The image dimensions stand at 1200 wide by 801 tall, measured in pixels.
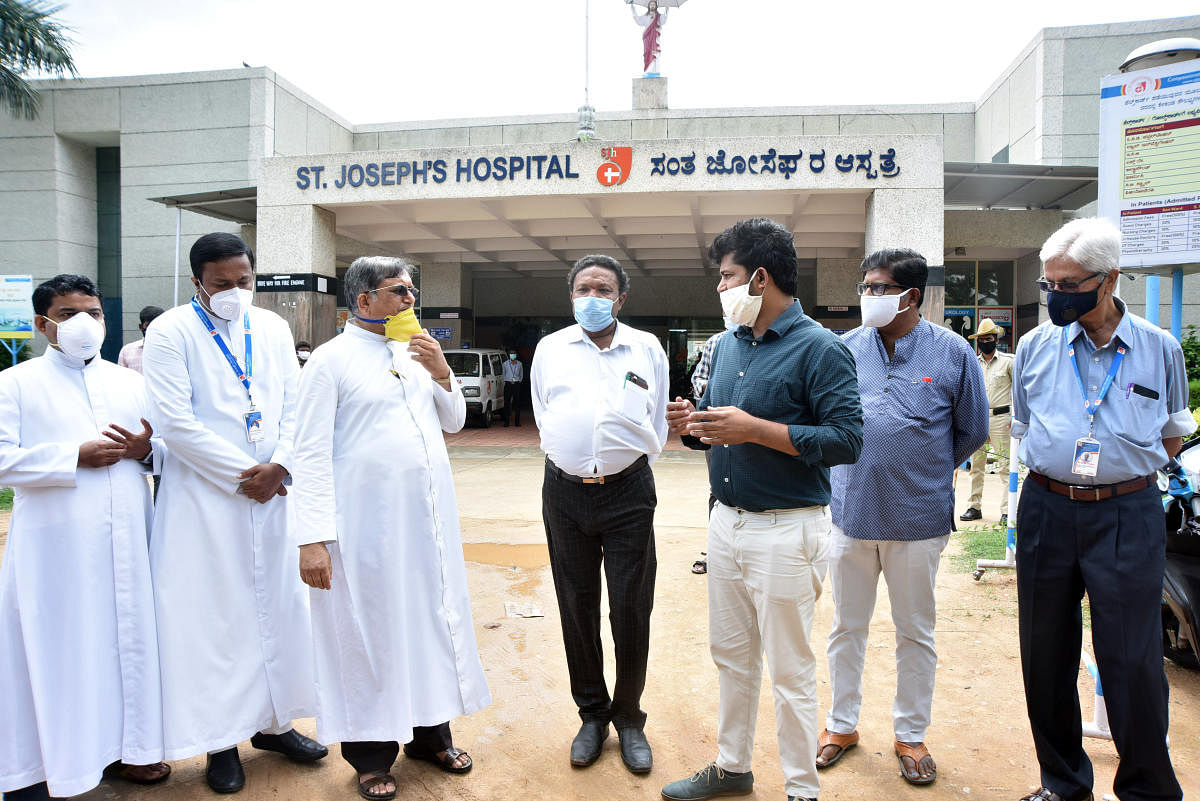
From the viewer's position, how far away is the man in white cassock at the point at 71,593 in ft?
9.15

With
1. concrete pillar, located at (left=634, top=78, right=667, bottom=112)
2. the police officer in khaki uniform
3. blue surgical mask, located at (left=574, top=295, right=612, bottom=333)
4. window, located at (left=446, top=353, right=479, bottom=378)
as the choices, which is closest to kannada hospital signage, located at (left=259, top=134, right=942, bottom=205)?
the police officer in khaki uniform

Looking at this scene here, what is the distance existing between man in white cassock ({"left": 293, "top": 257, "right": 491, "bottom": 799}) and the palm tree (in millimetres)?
19457

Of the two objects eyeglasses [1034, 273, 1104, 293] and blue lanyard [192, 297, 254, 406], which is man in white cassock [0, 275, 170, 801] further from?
eyeglasses [1034, 273, 1104, 293]

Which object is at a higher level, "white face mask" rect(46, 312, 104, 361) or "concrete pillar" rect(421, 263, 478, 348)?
"concrete pillar" rect(421, 263, 478, 348)

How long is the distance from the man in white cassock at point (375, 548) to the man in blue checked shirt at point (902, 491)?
5.17 ft

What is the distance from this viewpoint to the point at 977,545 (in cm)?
664

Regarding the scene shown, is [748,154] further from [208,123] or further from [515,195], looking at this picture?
[208,123]

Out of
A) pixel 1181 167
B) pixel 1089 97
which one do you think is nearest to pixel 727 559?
pixel 1181 167

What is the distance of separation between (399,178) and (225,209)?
5.12 m

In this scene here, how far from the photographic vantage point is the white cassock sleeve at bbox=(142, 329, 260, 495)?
295 centimetres

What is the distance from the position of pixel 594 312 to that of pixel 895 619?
177 centimetres

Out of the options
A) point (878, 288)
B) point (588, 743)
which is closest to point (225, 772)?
point (588, 743)

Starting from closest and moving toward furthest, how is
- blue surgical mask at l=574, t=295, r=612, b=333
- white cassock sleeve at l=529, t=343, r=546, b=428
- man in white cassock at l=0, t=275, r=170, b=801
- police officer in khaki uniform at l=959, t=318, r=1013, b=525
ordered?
1. man in white cassock at l=0, t=275, r=170, b=801
2. blue surgical mask at l=574, t=295, r=612, b=333
3. white cassock sleeve at l=529, t=343, r=546, b=428
4. police officer in khaki uniform at l=959, t=318, r=1013, b=525

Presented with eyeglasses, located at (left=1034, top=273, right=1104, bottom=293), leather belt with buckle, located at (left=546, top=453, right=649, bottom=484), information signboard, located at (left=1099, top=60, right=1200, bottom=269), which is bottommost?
leather belt with buckle, located at (left=546, top=453, right=649, bottom=484)
